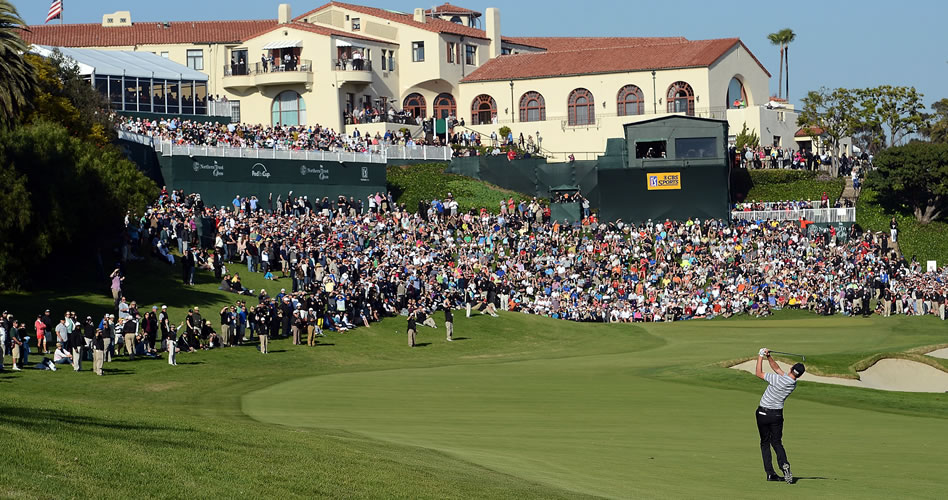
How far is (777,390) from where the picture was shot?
16766 millimetres

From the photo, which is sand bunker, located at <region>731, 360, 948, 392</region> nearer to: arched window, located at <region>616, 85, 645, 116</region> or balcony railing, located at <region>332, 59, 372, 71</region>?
arched window, located at <region>616, 85, 645, 116</region>

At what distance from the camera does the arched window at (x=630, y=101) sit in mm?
84875

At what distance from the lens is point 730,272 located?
5609 cm

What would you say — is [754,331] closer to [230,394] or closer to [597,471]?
[230,394]

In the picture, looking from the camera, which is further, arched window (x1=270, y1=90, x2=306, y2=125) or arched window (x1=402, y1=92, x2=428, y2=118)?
arched window (x1=402, y1=92, x2=428, y2=118)

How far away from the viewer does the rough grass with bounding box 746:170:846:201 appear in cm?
7381

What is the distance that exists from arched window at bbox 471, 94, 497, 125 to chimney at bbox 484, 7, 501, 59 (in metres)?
7.35

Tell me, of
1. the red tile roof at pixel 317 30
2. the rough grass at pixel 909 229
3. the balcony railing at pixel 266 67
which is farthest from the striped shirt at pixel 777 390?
the red tile roof at pixel 317 30

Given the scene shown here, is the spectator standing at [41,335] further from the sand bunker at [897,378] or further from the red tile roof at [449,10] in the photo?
the red tile roof at [449,10]

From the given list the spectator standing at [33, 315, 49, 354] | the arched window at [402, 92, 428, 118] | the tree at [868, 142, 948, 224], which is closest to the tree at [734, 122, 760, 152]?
the tree at [868, 142, 948, 224]

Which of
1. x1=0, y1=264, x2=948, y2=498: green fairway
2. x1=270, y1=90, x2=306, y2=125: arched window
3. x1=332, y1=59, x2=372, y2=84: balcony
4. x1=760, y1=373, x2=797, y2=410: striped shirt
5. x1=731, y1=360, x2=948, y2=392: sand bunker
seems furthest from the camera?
x1=270, y1=90, x2=306, y2=125: arched window

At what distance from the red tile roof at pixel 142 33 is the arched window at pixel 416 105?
12907mm

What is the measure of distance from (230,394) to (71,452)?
13.9 metres

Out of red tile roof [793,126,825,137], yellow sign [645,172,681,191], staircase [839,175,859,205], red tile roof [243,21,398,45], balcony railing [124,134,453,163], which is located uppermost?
red tile roof [243,21,398,45]
